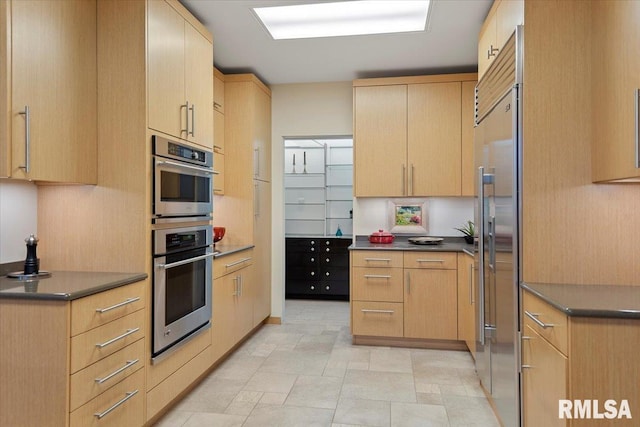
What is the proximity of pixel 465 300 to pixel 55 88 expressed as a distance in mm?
3339

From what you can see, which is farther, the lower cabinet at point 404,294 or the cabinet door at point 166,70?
the lower cabinet at point 404,294

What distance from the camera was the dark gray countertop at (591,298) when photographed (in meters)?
1.56

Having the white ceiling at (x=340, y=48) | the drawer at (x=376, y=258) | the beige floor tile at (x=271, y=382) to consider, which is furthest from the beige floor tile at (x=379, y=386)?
the white ceiling at (x=340, y=48)

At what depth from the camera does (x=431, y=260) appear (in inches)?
154

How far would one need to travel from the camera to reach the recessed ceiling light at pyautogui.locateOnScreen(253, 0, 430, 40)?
314 cm

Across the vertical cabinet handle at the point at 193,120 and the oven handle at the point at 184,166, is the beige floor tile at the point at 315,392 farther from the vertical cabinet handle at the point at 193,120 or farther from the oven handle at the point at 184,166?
the vertical cabinet handle at the point at 193,120

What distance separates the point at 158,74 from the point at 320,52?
1728 millimetres

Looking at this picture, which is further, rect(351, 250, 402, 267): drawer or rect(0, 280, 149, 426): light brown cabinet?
rect(351, 250, 402, 267): drawer

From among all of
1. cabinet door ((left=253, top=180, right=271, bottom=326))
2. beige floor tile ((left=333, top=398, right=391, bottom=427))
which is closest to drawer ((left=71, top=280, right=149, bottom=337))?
beige floor tile ((left=333, top=398, right=391, bottom=427))

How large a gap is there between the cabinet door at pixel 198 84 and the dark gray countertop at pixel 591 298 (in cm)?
226

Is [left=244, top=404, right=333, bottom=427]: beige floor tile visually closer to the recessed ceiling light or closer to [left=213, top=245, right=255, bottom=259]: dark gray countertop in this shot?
[left=213, top=245, right=255, bottom=259]: dark gray countertop

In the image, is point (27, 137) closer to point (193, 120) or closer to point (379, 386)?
point (193, 120)

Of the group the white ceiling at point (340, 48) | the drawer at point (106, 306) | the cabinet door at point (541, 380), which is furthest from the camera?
the white ceiling at point (340, 48)

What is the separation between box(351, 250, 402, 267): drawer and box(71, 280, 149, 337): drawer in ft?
6.83
